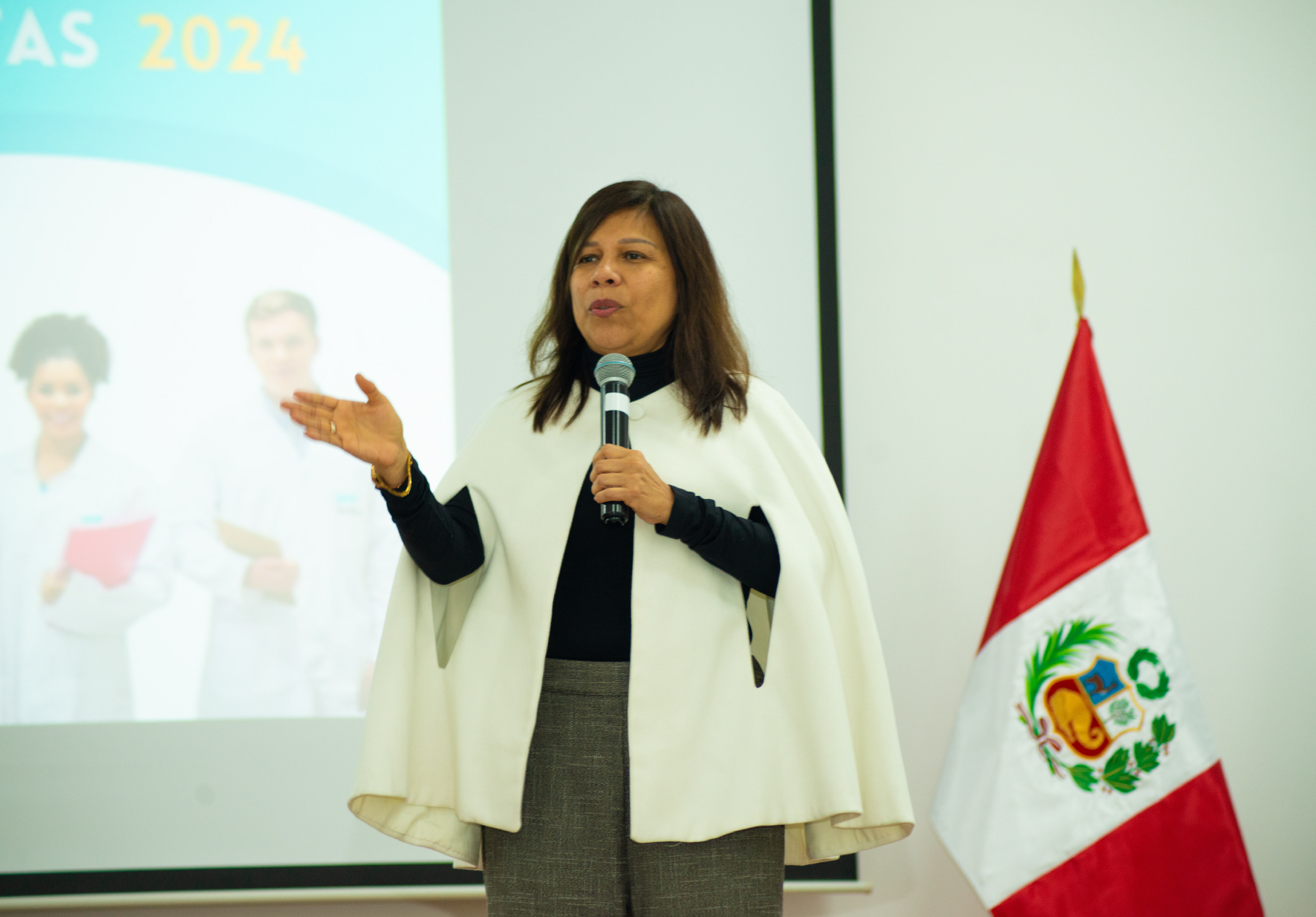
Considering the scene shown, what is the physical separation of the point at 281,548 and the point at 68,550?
1.75 feet

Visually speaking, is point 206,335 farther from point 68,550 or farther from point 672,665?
point 672,665

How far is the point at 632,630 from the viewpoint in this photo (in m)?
1.31

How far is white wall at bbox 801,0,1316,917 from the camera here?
91.5 inches

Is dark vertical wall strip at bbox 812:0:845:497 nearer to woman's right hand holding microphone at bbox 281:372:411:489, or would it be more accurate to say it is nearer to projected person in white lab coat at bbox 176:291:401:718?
projected person in white lab coat at bbox 176:291:401:718

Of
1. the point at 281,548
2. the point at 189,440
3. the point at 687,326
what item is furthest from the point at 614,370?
the point at 189,440

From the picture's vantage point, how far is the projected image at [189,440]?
218 centimetres

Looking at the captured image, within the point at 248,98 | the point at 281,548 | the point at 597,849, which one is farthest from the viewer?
the point at 248,98

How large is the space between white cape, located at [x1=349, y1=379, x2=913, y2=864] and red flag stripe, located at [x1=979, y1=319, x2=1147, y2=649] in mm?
673

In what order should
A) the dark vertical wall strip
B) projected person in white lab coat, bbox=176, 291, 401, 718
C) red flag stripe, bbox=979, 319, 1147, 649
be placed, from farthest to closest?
the dark vertical wall strip
projected person in white lab coat, bbox=176, 291, 401, 718
red flag stripe, bbox=979, 319, 1147, 649

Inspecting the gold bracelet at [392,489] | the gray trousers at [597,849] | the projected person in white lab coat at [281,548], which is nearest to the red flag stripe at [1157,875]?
the gray trousers at [597,849]

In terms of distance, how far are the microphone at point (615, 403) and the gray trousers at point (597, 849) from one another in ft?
0.96

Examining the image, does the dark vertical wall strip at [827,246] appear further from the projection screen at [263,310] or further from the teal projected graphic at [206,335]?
the teal projected graphic at [206,335]

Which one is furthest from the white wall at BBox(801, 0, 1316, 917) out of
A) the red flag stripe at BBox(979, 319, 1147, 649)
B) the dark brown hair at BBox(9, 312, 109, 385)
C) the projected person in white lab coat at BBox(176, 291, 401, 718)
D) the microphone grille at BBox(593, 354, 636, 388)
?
the dark brown hair at BBox(9, 312, 109, 385)

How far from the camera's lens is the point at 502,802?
129 cm
